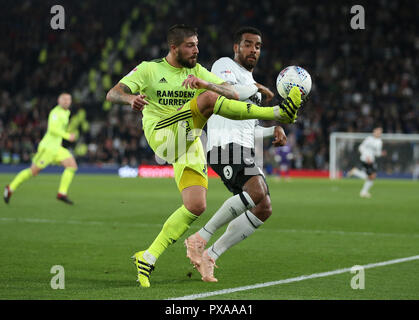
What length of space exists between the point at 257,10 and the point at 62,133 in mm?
21431

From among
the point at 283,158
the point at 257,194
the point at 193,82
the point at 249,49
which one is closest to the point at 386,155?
the point at 283,158

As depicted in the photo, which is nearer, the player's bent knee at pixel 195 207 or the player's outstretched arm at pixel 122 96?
the player's outstretched arm at pixel 122 96

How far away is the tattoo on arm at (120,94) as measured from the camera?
20.6 ft

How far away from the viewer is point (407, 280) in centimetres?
649

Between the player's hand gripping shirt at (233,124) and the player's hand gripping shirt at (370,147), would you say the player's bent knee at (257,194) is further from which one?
the player's hand gripping shirt at (370,147)

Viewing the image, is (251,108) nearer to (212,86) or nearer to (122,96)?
(212,86)

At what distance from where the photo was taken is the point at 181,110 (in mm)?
6309

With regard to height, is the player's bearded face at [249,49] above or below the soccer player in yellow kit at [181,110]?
above

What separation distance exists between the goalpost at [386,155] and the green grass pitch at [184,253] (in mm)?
12952

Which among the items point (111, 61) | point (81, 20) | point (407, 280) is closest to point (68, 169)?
point (407, 280)

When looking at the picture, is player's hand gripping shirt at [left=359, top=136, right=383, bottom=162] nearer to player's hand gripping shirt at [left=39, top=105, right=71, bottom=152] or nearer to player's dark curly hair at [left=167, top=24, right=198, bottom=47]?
player's hand gripping shirt at [left=39, top=105, right=71, bottom=152]

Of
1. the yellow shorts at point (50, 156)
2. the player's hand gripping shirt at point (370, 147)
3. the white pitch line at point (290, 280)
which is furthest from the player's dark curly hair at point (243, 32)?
the player's hand gripping shirt at point (370, 147)

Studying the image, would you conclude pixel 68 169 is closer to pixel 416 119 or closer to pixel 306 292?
pixel 306 292

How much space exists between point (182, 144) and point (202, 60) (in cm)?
2737
